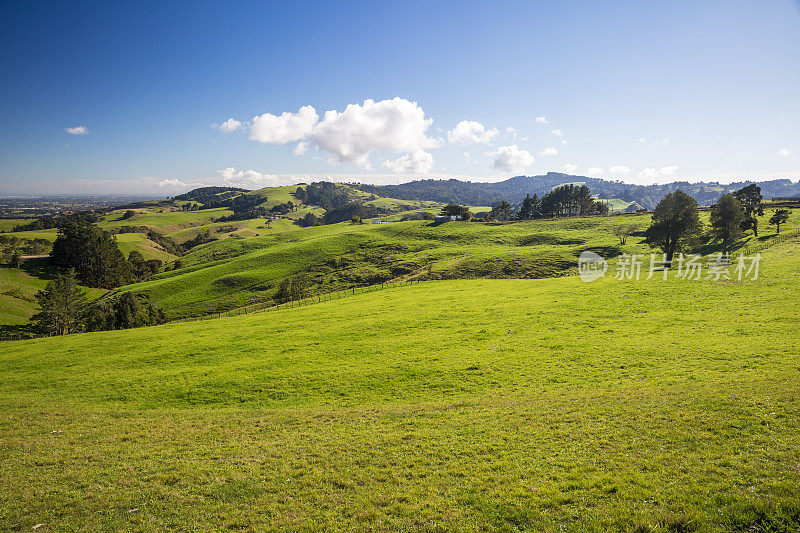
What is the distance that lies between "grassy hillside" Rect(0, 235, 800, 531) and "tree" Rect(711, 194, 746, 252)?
122 feet

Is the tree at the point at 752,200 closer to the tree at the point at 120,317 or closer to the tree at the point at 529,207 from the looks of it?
the tree at the point at 529,207

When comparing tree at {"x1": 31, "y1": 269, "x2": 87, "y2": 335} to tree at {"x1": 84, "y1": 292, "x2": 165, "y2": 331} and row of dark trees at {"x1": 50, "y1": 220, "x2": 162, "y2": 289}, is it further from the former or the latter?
row of dark trees at {"x1": 50, "y1": 220, "x2": 162, "y2": 289}

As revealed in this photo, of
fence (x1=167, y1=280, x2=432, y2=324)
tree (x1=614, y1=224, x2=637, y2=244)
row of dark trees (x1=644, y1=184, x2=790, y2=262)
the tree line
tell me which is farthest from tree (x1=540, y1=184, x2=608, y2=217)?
fence (x1=167, y1=280, x2=432, y2=324)

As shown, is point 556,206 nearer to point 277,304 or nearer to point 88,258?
point 277,304

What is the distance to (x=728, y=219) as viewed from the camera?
65938 mm

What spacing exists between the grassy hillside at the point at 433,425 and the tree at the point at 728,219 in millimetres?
37322

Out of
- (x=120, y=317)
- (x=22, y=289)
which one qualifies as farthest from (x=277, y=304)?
(x=22, y=289)

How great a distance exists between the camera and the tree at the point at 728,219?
65562mm

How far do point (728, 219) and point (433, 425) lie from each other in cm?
8477

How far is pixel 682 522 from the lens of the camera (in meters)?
9.74

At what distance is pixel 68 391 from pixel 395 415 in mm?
31009

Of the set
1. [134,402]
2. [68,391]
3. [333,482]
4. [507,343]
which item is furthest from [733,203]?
[68,391]

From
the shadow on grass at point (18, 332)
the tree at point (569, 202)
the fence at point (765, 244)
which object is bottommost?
the shadow on grass at point (18, 332)

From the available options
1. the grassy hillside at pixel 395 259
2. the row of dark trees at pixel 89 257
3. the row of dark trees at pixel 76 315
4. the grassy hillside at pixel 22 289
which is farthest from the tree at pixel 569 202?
the grassy hillside at pixel 22 289
